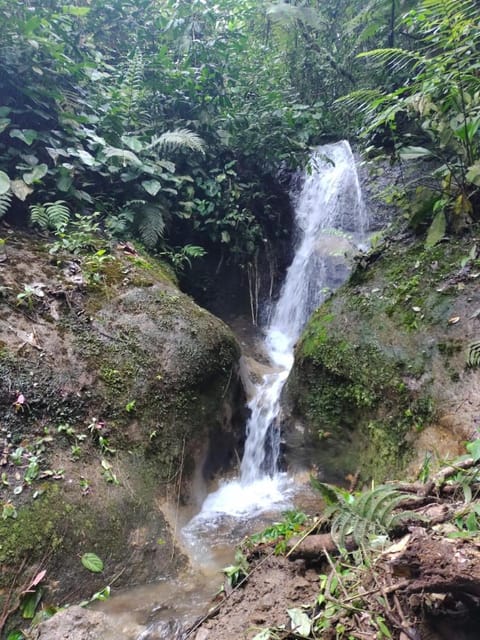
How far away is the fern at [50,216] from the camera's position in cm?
495

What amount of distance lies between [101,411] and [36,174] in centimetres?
332

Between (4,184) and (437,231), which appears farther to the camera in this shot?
(4,184)

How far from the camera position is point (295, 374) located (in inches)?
196

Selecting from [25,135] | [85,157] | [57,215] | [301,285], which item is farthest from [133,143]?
[301,285]

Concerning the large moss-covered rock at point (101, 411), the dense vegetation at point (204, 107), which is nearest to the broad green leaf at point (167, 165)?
the dense vegetation at point (204, 107)

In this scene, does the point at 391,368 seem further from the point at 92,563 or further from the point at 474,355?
the point at 92,563

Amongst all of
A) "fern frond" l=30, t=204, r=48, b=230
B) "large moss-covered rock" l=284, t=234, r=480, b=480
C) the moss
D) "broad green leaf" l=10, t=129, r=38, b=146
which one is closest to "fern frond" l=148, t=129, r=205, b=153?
"broad green leaf" l=10, t=129, r=38, b=146

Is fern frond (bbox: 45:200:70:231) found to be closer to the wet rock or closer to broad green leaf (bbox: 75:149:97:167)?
A: broad green leaf (bbox: 75:149:97:167)

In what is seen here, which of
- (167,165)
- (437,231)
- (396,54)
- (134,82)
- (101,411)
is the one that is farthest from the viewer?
(134,82)

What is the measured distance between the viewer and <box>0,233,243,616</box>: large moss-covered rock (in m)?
3.03

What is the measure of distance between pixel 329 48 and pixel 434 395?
10.3 metres

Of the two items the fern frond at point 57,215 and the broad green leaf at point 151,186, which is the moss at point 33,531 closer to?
the fern frond at point 57,215

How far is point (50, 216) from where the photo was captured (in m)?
5.02

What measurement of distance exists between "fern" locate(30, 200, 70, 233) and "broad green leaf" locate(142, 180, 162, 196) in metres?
1.33
